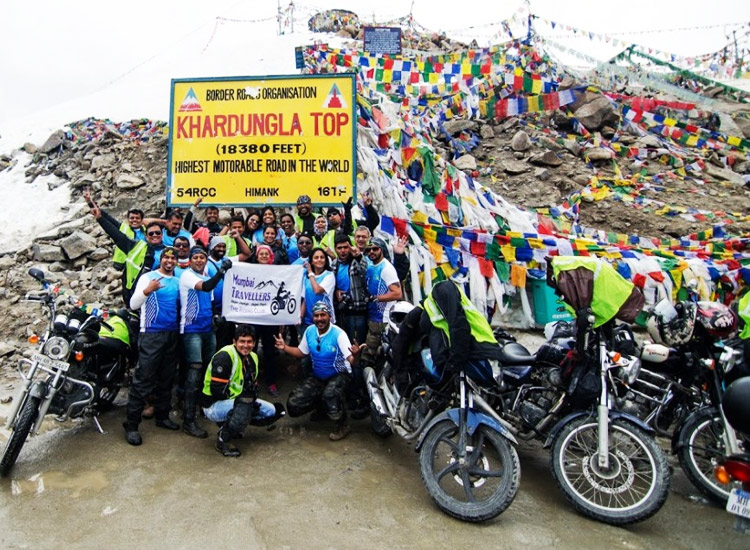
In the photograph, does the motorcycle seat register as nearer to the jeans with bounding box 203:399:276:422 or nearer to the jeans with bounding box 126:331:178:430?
the jeans with bounding box 203:399:276:422

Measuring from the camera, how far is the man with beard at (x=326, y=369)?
5.67 metres

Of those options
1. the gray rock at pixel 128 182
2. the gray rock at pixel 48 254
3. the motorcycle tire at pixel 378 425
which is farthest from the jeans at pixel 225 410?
the gray rock at pixel 128 182

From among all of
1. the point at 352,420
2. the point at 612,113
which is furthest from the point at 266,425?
the point at 612,113

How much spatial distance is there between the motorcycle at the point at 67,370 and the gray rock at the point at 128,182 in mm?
6628

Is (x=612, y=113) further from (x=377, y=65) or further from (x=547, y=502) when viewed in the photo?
(x=547, y=502)

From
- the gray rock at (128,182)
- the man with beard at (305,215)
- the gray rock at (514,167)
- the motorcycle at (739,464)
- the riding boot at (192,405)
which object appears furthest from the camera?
the gray rock at (514,167)

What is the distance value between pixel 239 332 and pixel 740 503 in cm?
401

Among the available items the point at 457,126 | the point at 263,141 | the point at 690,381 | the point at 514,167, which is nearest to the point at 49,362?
the point at 263,141

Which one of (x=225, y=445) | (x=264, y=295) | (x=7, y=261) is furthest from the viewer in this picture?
(x=7, y=261)

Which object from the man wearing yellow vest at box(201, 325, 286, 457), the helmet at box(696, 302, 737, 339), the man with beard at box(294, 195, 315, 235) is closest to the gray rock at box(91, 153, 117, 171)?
the man with beard at box(294, 195, 315, 235)

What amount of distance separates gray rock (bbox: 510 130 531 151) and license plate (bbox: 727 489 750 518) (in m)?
13.8

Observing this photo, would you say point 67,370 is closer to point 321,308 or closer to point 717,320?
point 321,308

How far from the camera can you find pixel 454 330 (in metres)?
4.39

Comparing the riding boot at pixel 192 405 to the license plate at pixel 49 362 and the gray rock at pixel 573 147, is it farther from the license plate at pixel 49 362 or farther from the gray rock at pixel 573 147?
the gray rock at pixel 573 147
